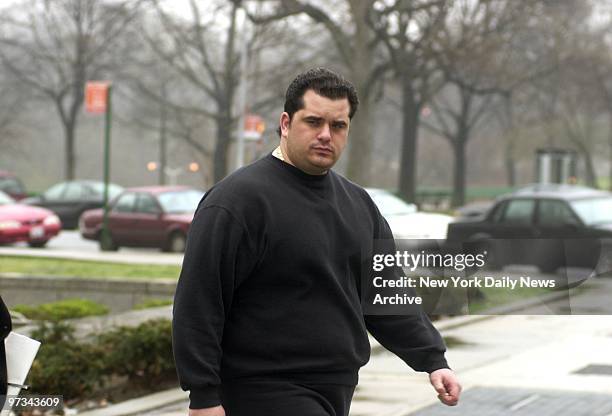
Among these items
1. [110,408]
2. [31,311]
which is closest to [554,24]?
[31,311]

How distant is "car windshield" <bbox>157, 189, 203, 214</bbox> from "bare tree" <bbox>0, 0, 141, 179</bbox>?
21.5 meters

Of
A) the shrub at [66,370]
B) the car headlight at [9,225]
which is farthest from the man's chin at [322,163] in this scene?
the car headlight at [9,225]

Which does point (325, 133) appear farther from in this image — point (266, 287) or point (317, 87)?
point (266, 287)

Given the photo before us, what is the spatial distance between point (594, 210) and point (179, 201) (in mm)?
8785

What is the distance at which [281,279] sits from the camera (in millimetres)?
Answer: 3996

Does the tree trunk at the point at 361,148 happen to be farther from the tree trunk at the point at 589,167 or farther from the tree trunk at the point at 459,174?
the tree trunk at the point at 589,167

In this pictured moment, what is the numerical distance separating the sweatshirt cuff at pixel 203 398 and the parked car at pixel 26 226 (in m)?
20.8

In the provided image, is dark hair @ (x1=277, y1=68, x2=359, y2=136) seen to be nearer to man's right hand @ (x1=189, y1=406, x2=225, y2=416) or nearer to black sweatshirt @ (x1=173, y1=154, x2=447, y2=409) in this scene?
black sweatshirt @ (x1=173, y1=154, x2=447, y2=409)

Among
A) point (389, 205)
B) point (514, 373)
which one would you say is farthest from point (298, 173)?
point (389, 205)

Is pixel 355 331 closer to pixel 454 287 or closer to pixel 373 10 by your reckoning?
pixel 454 287

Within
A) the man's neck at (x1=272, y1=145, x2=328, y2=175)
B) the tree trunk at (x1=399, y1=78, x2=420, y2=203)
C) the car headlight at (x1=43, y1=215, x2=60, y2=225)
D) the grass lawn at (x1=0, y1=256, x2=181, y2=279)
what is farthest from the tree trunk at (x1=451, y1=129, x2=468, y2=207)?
the man's neck at (x1=272, y1=145, x2=328, y2=175)

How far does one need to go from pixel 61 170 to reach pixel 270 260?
258ft

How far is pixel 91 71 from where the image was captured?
50750 mm

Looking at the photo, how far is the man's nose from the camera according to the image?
13.1 ft
